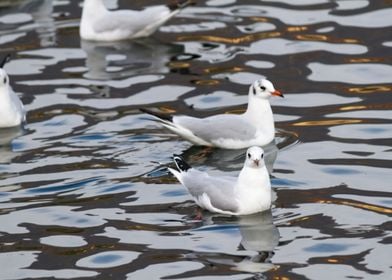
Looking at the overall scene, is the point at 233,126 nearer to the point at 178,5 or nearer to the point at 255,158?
the point at 255,158

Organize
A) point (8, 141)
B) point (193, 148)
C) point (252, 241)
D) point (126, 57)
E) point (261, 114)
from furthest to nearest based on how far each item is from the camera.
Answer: point (126, 57)
point (8, 141)
point (193, 148)
point (261, 114)
point (252, 241)

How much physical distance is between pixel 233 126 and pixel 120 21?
5129 mm

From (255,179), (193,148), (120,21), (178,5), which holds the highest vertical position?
(178,5)

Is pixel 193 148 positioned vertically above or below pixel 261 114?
below

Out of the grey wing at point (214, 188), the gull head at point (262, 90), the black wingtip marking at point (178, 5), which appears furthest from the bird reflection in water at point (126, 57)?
the grey wing at point (214, 188)

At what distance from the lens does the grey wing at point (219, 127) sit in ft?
47.1

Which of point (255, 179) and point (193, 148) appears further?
point (193, 148)

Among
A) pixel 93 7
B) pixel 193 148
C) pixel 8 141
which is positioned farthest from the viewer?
pixel 93 7

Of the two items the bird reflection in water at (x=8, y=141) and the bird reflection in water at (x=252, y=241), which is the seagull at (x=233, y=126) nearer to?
the bird reflection in water at (x=8, y=141)

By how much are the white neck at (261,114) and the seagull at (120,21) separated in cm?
469

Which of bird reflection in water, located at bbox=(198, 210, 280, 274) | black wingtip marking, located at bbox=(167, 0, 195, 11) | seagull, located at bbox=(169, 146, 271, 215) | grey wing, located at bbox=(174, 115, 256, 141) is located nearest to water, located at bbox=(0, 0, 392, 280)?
bird reflection in water, located at bbox=(198, 210, 280, 274)

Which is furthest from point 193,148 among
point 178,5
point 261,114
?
point 178,5

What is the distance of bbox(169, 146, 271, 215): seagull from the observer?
12.3 m

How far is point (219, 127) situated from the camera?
47.1 ft
